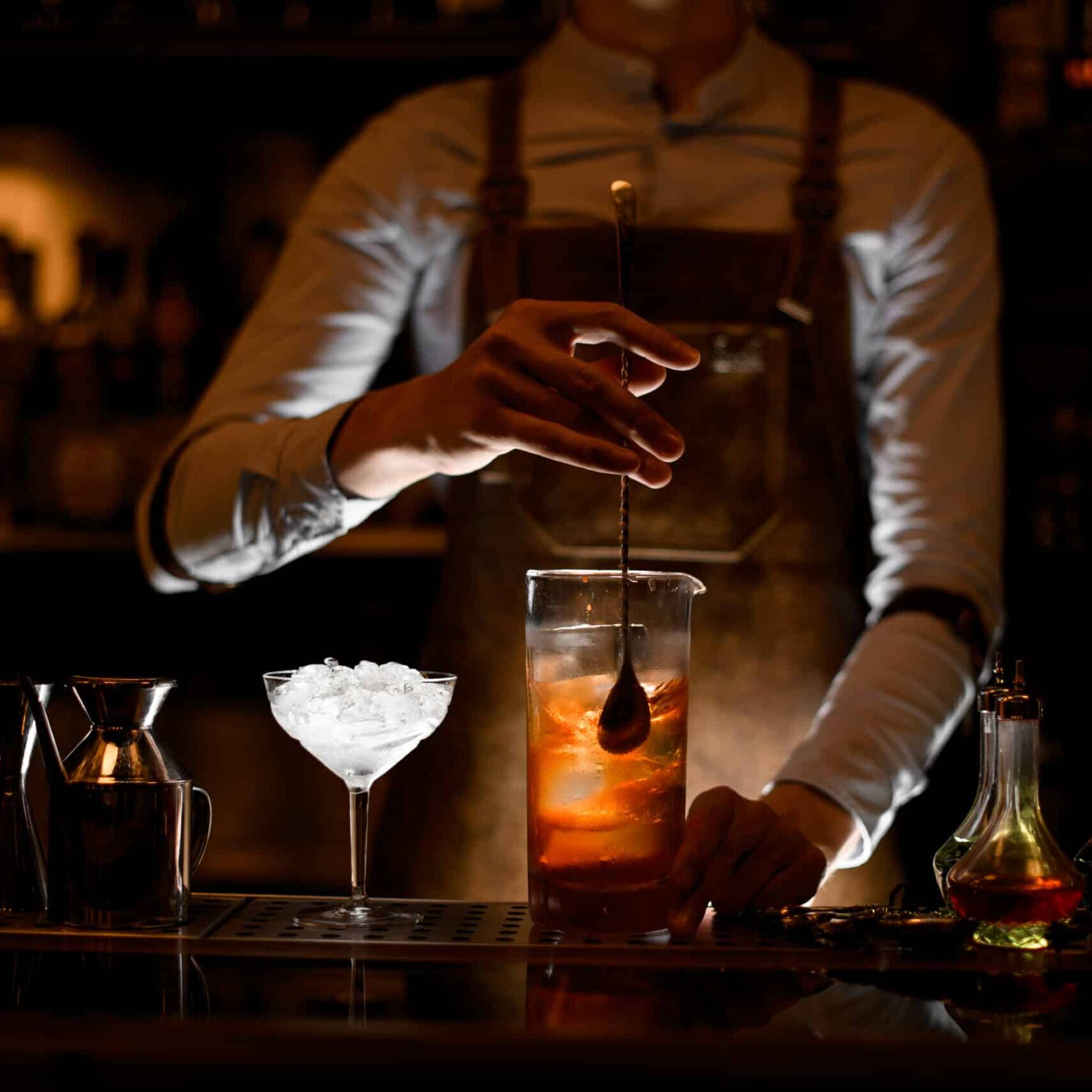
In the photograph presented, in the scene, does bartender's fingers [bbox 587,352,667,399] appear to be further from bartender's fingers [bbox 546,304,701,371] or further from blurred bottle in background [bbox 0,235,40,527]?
blurred bottle in background [bbox 0,235,40,527]

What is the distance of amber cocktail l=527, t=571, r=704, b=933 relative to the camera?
869mm

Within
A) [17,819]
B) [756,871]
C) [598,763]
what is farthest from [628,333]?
[17,819]

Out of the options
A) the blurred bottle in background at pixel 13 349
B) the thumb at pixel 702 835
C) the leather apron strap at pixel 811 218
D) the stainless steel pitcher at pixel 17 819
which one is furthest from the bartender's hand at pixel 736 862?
the blurred bottle in background at pixel 13 349

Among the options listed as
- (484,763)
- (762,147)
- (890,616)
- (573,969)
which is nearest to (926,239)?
(762,147)

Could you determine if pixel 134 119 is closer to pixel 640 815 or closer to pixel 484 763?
pixel 484 763

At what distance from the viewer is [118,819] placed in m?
0.87

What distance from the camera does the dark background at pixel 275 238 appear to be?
7.28 ft

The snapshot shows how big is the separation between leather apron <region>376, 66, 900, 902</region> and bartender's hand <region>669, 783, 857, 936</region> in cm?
63

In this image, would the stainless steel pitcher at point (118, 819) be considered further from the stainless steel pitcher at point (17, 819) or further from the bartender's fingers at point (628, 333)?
the bartender's fingers at point (628, 333)

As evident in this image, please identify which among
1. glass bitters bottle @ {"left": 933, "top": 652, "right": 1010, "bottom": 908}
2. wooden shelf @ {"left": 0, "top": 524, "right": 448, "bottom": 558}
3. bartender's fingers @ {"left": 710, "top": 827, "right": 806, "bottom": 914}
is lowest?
wooden shelf @ {"left": 0, "top": 524, "right": 448, "bottom": 558}

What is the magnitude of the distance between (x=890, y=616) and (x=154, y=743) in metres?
0.79

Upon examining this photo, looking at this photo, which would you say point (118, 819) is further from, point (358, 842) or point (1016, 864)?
point (1016, 864)

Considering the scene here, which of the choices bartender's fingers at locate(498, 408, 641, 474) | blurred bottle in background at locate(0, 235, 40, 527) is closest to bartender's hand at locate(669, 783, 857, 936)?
bartender's fingers at locate(498, 408, 641, 474)

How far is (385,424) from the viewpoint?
44.8 inches
